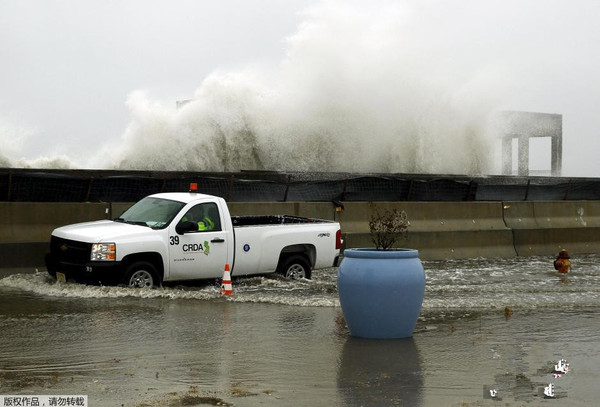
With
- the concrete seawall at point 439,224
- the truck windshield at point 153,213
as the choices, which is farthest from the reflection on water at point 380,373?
the concrete seawall at point 439,224

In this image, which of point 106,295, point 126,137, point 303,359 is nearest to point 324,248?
point 106,295

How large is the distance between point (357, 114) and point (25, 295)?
60.7 ft

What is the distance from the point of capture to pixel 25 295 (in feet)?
44.3

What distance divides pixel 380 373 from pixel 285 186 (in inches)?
431

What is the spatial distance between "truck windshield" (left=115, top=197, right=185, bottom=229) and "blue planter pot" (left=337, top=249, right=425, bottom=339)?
5068mm

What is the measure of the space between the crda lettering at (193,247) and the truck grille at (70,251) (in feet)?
5.17

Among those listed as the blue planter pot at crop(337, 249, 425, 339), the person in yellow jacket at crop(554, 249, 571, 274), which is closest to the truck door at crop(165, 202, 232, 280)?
the blue planter pot at crop(337, 249, 425, 339)

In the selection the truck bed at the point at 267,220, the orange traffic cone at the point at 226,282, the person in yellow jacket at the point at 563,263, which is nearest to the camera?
the orange traffic cone at the point at 226,282

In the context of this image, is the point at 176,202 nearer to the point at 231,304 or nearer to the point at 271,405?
the point at 231,304

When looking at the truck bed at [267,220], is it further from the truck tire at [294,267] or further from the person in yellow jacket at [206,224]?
the person in yellow jacket at [206,224]

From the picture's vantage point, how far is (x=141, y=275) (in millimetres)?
14086

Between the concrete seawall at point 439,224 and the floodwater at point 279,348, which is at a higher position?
the concrete seawall at point 439,224

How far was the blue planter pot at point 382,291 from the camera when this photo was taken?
1007cm

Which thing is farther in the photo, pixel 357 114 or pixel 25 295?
pixel 357 114
